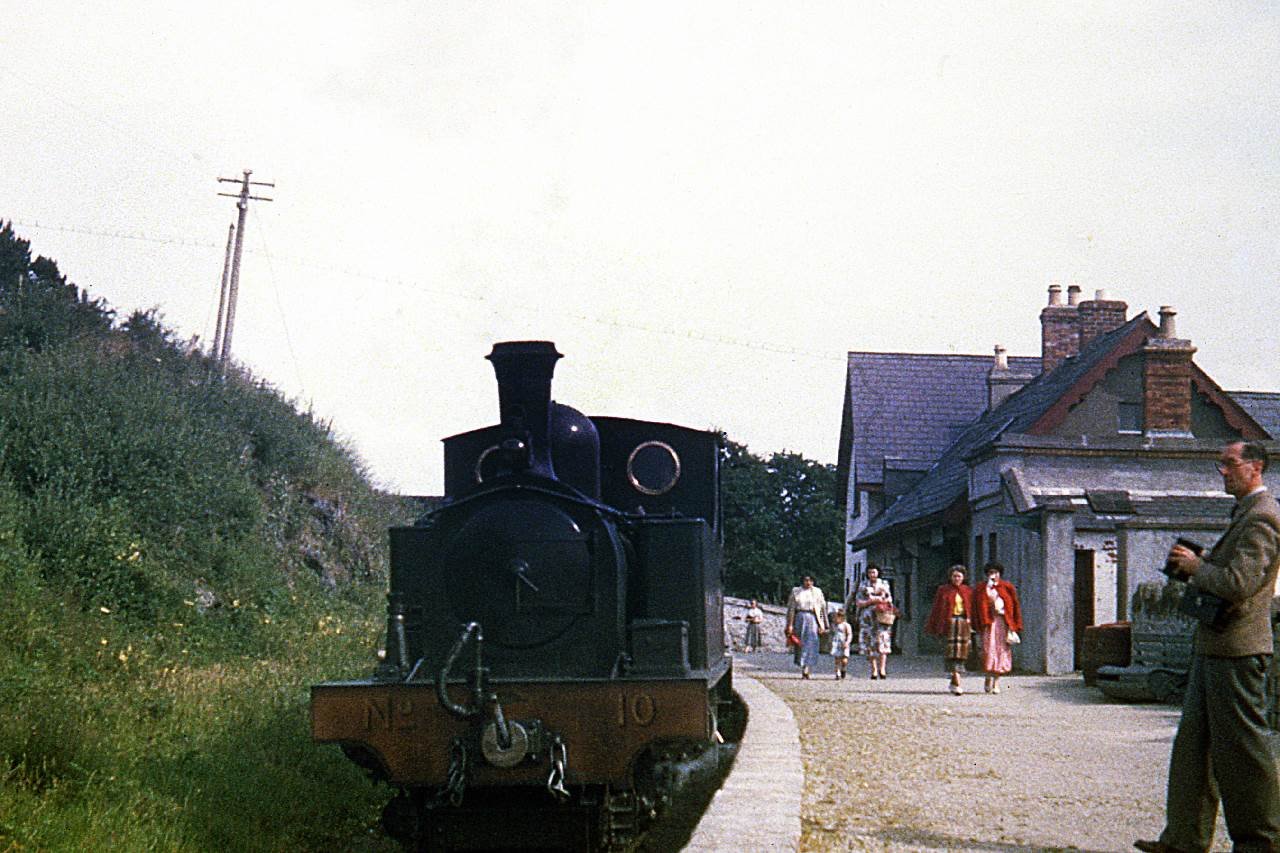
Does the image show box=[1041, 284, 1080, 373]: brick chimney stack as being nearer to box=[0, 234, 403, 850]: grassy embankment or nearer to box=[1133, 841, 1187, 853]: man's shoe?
box=[0, 234, 403, 850]: grassy embankment

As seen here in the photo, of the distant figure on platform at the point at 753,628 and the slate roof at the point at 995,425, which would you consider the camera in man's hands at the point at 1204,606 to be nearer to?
the slate roof at the point at 995,425

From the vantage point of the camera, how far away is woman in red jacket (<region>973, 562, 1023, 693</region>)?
19.0 m

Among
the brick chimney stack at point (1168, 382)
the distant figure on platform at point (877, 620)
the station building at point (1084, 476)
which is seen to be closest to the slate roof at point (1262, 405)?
the station building at point (1084, 476)

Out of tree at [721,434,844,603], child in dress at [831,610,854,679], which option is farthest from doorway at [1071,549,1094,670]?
tree at [721,434,844,603]

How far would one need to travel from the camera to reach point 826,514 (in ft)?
232

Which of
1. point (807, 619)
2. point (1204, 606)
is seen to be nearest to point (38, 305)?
point (807, 619)

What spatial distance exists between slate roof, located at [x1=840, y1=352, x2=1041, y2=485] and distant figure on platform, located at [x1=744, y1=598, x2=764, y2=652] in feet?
15.8

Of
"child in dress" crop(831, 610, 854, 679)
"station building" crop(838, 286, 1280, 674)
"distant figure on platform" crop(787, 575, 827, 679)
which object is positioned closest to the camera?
"child in dress" crop(831, 610, 854, 679)

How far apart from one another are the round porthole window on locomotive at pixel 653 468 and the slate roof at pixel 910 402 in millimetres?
29945

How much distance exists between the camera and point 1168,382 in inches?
1002

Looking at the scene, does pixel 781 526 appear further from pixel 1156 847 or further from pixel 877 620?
pixel 1156 847

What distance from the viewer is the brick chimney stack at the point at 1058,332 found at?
31.5 m

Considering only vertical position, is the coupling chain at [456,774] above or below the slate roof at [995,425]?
below

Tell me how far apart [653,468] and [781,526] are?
62.3 metres
